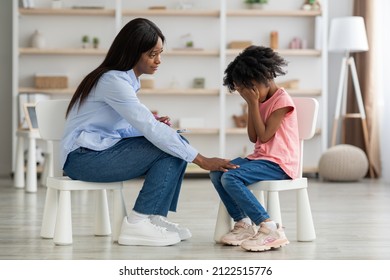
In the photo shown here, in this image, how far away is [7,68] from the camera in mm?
7516

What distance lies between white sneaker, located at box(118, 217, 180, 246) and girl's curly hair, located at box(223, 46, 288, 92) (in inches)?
27.7

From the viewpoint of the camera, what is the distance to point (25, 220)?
4141 mm

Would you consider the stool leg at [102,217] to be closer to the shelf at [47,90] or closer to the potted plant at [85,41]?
the shelf at [47,90]

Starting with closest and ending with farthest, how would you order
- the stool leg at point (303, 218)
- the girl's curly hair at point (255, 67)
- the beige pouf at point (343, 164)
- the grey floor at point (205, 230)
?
the grey floor at point (205, 230)
the girl's curly hair at point (255, 67)
the stool leg at point (303, 218)
the beige pouf at point (343, 164)

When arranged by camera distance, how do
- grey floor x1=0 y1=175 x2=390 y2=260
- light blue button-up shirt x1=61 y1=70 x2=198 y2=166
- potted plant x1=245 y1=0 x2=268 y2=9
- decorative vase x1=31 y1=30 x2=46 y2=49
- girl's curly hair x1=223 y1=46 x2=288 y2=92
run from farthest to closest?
1. potted plant x1=245 y1=0 x2=268 y2=9
2. decorative vase x1=31 y1=30 x2=46 y2=49
3. girl's curly hair x1=223 y1=46 x2=288 y2=92
4. light blue button-up shirt x1=61 y1=70 x2=198 y2=166
5. grey floor x1=0 y1=175 x2=390 y2=260

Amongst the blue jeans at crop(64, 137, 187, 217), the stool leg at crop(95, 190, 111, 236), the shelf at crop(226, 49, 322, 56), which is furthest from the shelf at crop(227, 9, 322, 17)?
the blue jeans at crop(64, 137, 187, 217)

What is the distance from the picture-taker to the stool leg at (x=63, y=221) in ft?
10.7

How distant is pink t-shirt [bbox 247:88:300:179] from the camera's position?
329 cm

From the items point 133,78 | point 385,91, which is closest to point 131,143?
point 133,78

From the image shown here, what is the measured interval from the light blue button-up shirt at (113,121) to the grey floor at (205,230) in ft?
1.30

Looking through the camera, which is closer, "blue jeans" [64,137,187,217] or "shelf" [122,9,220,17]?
"blue jeans" [64,137,187,217]

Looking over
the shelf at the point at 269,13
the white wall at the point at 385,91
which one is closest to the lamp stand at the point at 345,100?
the white wall at the point at 385,91

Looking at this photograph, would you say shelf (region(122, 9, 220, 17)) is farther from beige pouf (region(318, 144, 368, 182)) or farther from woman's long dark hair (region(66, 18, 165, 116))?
woman's long dark hair (region(66, 18, 165, 116))
